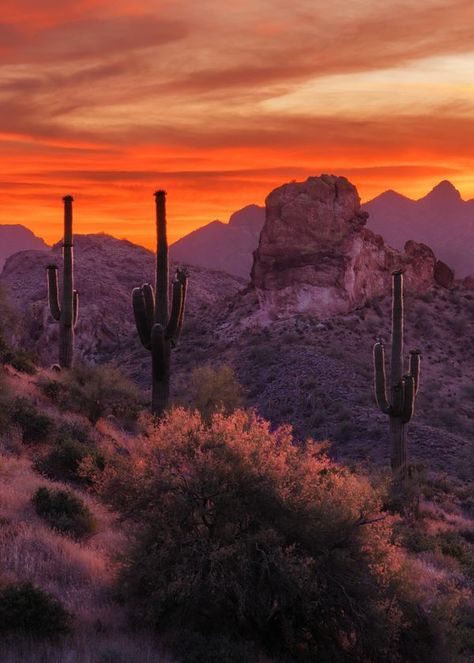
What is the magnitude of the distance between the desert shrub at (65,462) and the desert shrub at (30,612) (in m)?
7.32

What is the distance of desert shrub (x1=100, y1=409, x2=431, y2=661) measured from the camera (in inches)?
375

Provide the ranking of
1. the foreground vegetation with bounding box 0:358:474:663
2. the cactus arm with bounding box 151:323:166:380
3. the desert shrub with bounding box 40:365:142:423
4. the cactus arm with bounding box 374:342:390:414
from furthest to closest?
the cactus arm with bounding box 374:342:390:414 < the desert shrub with bounding box 40:365:142:423 < the cactus arm with bounding box 151:323:166:380 < the foreground vegetation with bounding box 0:358:474:663

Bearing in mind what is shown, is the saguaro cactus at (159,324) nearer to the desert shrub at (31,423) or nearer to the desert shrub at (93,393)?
the desert shrub at (93,393)

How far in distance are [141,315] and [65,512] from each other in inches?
448

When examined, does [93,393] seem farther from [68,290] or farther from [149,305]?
[68,290]

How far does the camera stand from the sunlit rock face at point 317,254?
180 ft

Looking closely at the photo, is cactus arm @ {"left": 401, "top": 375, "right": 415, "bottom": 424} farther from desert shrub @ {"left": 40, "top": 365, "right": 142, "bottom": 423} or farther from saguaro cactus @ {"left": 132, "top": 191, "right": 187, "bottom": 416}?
desert shrub @ {"left": 40, "top": 365, "right": 142, "bottom": 423}

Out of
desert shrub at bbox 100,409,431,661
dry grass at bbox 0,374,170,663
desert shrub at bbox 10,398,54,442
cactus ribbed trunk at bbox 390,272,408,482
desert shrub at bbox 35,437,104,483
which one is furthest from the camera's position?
cactus ribbed trunk at bbox 390,272,408,482

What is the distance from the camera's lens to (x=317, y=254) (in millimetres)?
55500

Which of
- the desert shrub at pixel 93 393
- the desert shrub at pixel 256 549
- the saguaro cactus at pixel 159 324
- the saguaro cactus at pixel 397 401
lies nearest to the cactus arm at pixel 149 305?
the saguaro cactus at pixel 159 324

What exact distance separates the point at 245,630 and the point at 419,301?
170 ft

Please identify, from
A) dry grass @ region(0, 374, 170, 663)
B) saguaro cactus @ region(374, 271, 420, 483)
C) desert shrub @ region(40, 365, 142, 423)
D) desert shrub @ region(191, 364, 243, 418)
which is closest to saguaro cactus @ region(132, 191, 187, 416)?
desert shrub @ region(40, 365, 142, 423)

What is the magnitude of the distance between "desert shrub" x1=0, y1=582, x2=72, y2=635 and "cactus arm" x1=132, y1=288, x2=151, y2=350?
1466 centimetres

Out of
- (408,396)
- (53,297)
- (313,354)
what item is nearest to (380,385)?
(408,396)
